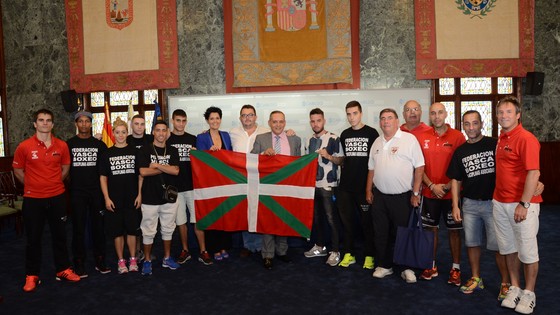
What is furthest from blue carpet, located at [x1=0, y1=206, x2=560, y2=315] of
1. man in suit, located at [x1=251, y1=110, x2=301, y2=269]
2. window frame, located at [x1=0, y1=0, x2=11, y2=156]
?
window frame, located at [x1=0, y1=0, x2=11, y2=156]

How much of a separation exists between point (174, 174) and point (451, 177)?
2369 mm

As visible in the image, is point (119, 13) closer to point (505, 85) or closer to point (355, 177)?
point (355, 177)

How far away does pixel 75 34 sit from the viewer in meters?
7.69

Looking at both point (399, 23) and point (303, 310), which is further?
point (399, 23)

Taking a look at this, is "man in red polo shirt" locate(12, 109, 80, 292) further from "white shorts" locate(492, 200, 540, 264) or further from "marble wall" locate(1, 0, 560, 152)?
"marble wall" locate(1, 0, 560, 152)

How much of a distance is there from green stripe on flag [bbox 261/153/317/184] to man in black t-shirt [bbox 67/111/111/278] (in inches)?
60.6

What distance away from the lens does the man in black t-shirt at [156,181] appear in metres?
3.95

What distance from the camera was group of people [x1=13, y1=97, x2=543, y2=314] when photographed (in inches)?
121

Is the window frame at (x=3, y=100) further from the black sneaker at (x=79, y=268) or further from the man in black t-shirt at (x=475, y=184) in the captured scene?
the man in black t-shirt at (x=475, y=184)

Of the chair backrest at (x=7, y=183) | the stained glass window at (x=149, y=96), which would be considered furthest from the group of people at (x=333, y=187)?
the chair backrest at (x=7, y=183)

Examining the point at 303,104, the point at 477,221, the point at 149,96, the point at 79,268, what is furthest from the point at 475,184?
the point at 149,96

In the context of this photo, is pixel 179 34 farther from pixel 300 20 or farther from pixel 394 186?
pixel 394 186

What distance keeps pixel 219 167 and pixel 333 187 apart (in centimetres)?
114

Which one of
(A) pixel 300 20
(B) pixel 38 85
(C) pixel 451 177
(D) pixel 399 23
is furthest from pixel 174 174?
(B) pixel 38 85
